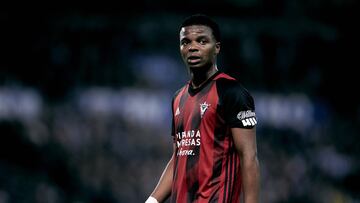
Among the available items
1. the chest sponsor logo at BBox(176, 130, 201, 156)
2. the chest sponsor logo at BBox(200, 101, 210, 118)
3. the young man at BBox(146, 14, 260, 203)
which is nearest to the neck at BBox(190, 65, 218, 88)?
the young man at BBox(146, 14, 260, 203)

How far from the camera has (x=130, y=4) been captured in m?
22.2

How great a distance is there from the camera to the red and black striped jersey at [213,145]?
210 inches

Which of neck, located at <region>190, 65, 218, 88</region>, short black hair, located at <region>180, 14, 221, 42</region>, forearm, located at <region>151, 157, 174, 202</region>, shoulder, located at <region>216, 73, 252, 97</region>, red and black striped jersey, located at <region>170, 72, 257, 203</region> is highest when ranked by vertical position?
short black hair, located at <region>180, 14, 221, 42</region>

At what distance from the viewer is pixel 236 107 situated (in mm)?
5320

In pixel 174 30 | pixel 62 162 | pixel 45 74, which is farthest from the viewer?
pixel 174 30

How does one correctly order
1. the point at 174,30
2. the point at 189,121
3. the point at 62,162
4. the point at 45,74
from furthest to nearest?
the point at 174,30, the point at 45,74, the point at 62,162, the point at 189,121

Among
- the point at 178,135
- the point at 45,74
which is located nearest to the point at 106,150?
the point at 45,74

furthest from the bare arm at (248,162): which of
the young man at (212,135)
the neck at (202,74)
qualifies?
the neck at (202,74)

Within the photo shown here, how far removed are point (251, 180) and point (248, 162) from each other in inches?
5.1

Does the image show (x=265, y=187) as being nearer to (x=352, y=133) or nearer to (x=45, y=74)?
(x=352, y=133)

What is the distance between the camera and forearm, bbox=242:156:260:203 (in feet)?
17.1

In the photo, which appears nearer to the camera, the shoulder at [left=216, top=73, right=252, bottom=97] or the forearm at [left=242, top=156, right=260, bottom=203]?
the forearm at [left=242, top=156, right=260, bottom=203]

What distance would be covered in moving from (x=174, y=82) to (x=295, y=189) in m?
5.19

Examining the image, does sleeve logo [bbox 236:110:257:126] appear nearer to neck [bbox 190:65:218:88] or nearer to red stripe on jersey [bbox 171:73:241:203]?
red stripe on jersey [bbox 171:73:241:203]
